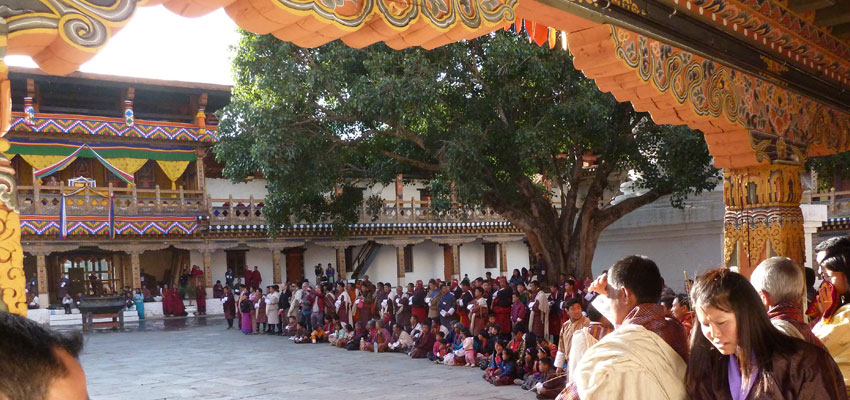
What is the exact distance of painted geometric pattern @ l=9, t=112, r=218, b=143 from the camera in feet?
75.9

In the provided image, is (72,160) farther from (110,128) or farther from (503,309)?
(503,309)

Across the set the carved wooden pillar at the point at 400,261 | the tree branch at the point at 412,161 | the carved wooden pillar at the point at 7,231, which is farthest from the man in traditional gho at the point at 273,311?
the carved wooden pillar at the point at 7,231

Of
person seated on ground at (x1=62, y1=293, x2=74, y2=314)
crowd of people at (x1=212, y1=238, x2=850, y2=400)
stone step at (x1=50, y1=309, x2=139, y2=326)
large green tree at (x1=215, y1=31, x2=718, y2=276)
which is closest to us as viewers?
crowd of people at (x1=212, y1=238, x2=850, y2=400)

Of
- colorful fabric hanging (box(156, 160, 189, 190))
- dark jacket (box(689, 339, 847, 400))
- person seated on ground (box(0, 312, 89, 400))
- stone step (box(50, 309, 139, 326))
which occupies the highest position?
colorful fabric hanging (box(156, 160, 189, 190))

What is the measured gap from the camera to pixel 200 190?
85.1 feet

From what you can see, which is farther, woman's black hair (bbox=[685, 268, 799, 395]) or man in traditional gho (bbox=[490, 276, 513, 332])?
man in traditional gho (bbox=[490, 276, 513, 332])

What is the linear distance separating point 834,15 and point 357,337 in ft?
33.5

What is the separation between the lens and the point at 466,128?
1218 centimetres

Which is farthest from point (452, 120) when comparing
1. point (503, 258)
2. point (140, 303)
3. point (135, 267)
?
point (503, 258)

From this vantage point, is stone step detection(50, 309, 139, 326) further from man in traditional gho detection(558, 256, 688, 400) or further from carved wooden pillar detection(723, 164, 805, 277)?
man in traditional gho detection(558, 256, 688, 400)

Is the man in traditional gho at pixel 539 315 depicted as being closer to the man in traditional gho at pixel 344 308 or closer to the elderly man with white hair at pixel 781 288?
the man in traditional gho at pixel 344 308

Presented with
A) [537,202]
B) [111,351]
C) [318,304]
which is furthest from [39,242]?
[537,202]

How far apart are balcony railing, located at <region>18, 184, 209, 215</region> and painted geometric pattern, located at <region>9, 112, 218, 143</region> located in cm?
184

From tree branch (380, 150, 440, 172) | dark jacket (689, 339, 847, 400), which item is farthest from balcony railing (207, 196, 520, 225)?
dark jacket (689, 339, 847, 400)
